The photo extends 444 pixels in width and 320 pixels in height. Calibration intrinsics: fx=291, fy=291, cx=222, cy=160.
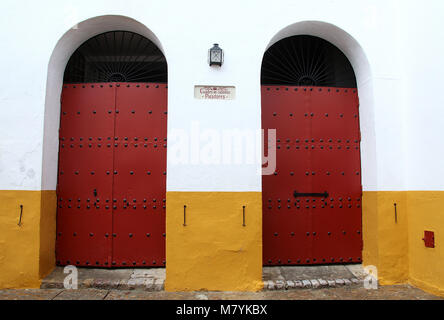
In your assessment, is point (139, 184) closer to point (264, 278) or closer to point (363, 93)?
point (264, 278)

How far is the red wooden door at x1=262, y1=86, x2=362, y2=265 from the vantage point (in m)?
3.76

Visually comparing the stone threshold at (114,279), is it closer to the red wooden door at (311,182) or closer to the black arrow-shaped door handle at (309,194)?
the red wooden door at (311,182)

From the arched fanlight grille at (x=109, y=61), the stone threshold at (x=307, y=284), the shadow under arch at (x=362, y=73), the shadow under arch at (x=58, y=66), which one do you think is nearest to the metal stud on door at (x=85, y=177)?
the shadow under arch at (x=58, y=66)

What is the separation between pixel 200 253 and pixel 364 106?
9.24 feet

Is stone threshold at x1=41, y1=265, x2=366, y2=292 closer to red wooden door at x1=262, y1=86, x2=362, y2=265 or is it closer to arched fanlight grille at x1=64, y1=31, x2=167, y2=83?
red wooden door at x1=262, y1=86, x2=362, y2=265

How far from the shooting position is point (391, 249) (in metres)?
3.53

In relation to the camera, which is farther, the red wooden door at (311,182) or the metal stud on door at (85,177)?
the red wooden door at (311,182)

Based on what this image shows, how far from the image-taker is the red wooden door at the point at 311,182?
12.3 ft

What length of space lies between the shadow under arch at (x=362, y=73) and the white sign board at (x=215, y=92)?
2.44 ft

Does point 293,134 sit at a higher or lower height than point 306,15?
lower

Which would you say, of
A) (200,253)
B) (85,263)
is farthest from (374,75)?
(85,263)

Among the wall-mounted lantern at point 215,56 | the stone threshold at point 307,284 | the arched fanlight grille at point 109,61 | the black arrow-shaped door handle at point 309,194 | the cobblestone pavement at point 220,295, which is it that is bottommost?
the cobblestone pavement at point 220,295

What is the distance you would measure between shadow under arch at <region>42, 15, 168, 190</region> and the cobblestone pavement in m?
1.18

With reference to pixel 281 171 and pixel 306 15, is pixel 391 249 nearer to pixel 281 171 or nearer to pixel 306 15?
pixel 281 171
